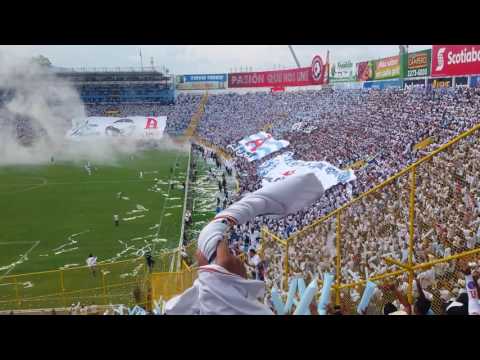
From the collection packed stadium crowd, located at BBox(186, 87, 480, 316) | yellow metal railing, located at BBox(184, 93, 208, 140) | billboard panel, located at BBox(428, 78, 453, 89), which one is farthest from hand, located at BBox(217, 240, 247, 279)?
yellow metal railing, located at BBox(184, 93, 208, 140)

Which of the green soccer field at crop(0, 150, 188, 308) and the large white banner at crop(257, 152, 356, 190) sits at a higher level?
the large white banner at crop(257, 152, 356, 190)

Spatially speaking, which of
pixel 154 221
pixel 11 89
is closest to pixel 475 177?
pixel 154 221

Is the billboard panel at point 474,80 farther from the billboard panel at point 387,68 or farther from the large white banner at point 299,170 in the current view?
the large white banner at point 299,170

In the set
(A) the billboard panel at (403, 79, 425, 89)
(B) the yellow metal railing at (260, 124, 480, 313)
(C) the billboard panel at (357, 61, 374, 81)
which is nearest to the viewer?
(B) the yellow metal railing at (260, 124, 480, 313)

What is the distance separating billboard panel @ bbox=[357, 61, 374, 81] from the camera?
27.3 metres

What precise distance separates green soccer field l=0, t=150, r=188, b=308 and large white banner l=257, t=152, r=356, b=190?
10.5 feet

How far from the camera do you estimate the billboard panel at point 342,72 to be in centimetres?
2995

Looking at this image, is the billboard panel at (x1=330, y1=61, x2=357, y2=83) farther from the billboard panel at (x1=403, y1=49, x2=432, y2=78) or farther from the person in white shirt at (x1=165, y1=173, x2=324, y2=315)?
the person in white shirt at (x1=165, y1=173, x2=324, y2=315)

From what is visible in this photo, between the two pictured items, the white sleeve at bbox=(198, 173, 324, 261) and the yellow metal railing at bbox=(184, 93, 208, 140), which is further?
the yellow metal railing at bbox=(184, 93, 208, 140)

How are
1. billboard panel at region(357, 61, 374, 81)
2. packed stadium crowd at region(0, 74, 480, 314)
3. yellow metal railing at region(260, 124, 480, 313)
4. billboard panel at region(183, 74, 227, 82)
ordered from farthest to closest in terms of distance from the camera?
billboard panel at region(183, 74, 227, 82) → billboard panel at region(357, 61, 374, 81) → packed stadium crowd at region(0, 74, 480, 314) → yellow metal railing at region(260, 124, 480, 313)

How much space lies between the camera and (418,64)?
22.1 m

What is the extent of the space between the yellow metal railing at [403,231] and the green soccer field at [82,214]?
22.5 feet

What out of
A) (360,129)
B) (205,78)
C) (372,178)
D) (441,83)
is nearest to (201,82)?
(205,78)

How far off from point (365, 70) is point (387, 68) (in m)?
2.61
